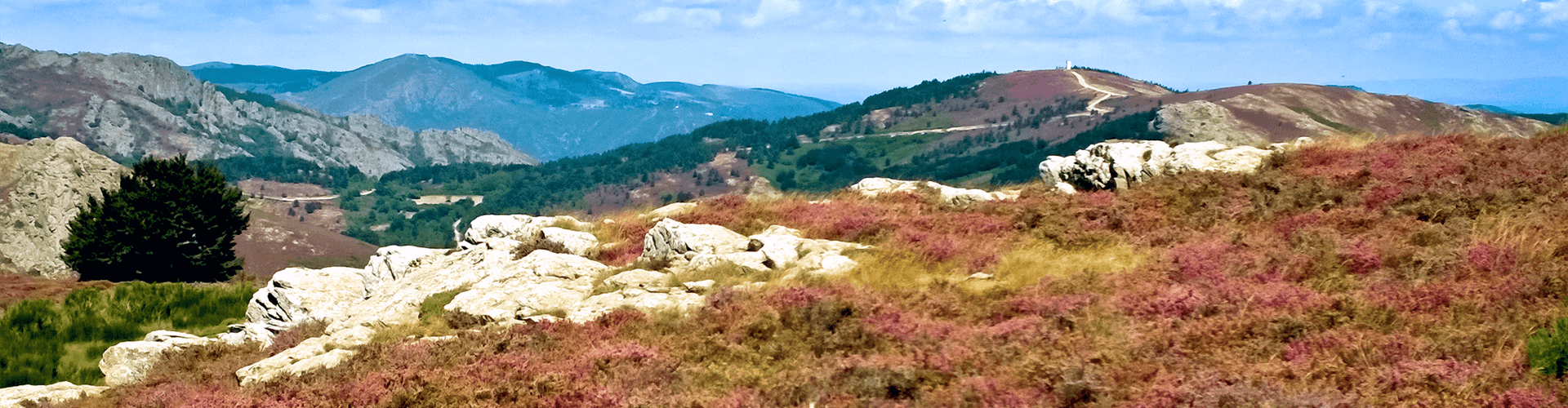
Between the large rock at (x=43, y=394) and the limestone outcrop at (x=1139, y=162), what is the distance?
64.1 feet

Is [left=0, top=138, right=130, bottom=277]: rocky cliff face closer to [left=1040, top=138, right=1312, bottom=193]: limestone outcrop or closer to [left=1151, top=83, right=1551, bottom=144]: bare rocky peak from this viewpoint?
[left=1040, top=138, right=1312, bottom=193]: limestone outcrop

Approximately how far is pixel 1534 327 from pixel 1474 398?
2.19m

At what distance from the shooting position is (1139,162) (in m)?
22.3

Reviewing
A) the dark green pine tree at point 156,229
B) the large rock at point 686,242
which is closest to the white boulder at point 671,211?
the large rock at point 686,242

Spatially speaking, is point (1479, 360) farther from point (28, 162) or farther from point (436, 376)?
point (28, 162)

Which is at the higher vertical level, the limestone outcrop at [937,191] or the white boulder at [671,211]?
the limestone outcrop at [937,191]

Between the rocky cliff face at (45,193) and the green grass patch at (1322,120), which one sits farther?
the green grass patch at (1322,120)

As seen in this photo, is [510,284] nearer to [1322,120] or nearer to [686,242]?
[686,242]

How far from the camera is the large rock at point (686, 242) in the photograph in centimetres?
1648

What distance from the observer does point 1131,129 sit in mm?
193000

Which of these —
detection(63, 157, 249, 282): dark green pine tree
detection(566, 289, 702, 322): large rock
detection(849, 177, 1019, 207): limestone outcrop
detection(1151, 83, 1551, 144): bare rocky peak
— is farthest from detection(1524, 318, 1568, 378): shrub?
detection(1151, 83, 1551, 144): bare rocky peak

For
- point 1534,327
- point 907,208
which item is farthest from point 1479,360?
point 907,208

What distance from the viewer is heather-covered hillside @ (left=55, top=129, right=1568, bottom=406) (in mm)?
8789

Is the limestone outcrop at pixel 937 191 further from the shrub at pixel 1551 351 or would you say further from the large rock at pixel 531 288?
the shrub at pixel 1551 351
